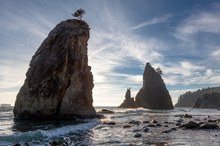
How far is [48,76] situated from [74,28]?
12.4 m

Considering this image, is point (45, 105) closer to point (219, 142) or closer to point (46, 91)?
point (46, 91)

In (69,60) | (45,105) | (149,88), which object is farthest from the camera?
(149,88)

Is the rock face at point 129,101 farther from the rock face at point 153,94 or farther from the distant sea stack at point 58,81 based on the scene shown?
the distant sea stack at point 58,81

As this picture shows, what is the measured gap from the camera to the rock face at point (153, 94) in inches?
6688

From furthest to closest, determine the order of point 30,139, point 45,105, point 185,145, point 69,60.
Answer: point 69,60
point 45,105
point 30,139
point 185,145

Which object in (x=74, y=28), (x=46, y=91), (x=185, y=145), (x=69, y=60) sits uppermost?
(x=74, y=28)

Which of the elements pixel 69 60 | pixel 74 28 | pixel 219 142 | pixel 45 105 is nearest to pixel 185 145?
pixel 219 142

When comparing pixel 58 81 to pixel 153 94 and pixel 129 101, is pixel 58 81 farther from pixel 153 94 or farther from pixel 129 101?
pixel 153 94

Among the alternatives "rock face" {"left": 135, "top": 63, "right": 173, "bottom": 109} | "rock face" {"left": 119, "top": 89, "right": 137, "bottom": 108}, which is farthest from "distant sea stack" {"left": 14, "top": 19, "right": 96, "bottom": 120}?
"rock face" {"left": 119, "top": 89, "right": 137, "bottom": 108}

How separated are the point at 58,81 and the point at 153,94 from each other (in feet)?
393

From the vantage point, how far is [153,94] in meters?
172

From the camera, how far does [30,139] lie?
30688 millimetres

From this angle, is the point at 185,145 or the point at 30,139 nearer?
the point at 185,145

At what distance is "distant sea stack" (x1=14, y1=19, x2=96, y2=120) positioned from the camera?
5553 centimetres
